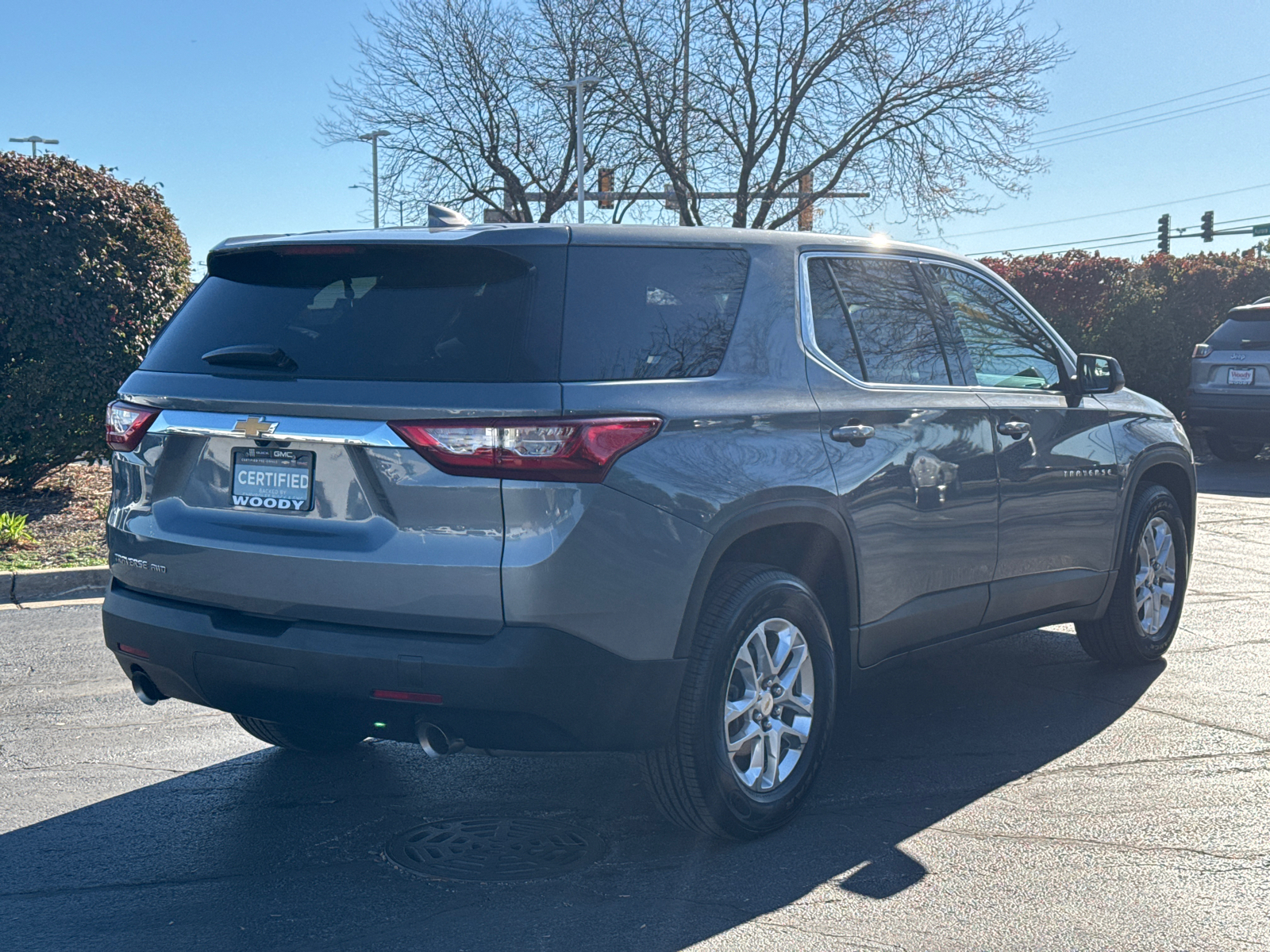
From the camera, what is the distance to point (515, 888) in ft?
12.2

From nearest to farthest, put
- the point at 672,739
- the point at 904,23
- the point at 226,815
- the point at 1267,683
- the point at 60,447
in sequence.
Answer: the point at 672,739 < the point at 226,815 < the point at 1267,683 < the point at 60,447 < the point at 904,23

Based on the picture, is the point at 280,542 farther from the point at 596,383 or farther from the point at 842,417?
the point at 842,417

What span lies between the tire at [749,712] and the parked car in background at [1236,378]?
508 inches

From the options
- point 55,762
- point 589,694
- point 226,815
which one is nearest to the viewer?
point 589,694

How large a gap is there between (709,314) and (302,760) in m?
2.27

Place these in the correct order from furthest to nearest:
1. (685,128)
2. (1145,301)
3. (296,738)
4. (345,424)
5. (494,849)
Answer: (685,128), (1145,301), (296,738), (494,849), (345,424)

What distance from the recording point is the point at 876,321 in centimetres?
472

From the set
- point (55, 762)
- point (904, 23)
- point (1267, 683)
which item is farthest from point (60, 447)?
point (904, 23)

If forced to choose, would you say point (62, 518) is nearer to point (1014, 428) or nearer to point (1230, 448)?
point (1014, 428)

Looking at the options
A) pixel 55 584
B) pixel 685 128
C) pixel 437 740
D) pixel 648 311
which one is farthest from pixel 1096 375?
pixel 685 128

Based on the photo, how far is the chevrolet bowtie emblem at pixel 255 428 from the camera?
3666 mm

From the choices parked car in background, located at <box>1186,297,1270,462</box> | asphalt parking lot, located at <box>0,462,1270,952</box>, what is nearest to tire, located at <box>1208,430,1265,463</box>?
parked car in background, located at <box>1186,297,1270,462</box>

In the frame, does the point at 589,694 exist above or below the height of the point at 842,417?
below

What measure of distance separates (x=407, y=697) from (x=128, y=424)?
132 centimetres
